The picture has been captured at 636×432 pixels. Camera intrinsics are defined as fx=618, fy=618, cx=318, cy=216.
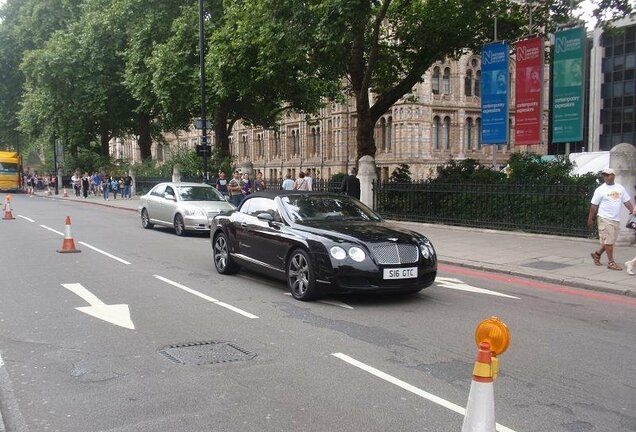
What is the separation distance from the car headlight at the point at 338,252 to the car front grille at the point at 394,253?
375 millimetres

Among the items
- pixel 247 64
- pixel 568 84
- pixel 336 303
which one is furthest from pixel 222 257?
pixel 247 64

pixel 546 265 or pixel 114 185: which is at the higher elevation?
pixel 114 185

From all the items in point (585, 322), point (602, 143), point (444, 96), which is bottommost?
point (585, 322)

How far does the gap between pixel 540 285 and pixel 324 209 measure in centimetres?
381

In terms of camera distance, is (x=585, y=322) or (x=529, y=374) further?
(x=585, y=322)

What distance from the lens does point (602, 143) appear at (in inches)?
2298

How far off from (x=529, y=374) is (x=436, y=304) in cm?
300

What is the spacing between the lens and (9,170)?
55.0 metres

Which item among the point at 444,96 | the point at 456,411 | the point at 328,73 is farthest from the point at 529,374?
the point at 444,96

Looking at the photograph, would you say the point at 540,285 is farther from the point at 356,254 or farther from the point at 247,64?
the point at 247,64

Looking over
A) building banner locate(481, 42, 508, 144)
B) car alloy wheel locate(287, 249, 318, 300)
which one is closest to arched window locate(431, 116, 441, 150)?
building banner locate(481, 42, 508, 144)

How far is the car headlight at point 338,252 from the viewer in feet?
25.7

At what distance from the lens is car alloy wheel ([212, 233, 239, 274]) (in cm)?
1045

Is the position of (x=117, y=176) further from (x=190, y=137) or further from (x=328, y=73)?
(x=190, y=137)
